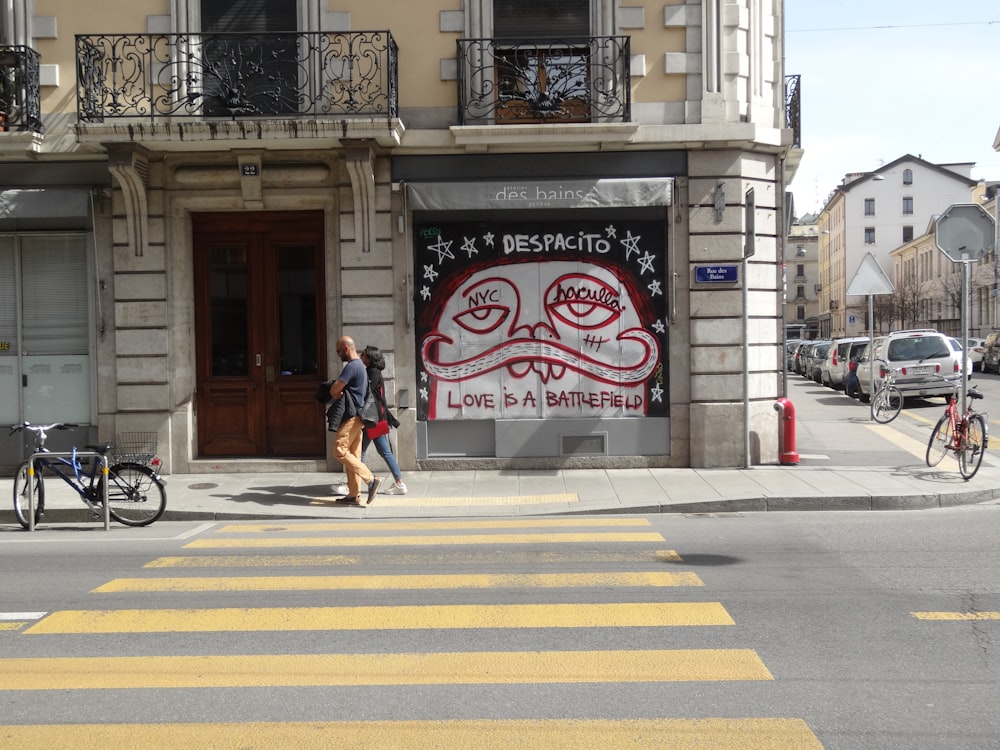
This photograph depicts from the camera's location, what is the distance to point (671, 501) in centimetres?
1033

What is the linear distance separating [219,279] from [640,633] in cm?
949

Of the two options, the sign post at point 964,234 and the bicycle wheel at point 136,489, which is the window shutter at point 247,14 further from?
the sign post at point 964,234

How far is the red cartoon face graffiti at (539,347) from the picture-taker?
12.7 metres

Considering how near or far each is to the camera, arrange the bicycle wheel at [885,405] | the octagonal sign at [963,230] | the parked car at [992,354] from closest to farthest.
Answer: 1. the octagonal sign at [963,230]
2. the bicycle wheel at [885,405]
3. the parked car at [992,354]

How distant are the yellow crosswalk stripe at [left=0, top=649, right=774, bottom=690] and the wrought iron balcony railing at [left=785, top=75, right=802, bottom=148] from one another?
11070 mm

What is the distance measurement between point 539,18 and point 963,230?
20.4ft

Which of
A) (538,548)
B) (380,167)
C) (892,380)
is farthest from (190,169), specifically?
(892,380)

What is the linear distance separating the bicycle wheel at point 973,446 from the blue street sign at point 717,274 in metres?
3.39

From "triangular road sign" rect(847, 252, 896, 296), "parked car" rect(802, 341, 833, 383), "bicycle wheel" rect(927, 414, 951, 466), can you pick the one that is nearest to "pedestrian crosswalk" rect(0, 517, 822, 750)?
"bicycle wheel" rect(927, 414, 951, 466)

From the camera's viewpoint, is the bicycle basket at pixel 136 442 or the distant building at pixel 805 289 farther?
the distant building at pixel 805 289

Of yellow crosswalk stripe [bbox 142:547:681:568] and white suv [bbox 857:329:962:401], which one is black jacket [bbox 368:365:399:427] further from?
white suv [bbox 857:329:962:401]

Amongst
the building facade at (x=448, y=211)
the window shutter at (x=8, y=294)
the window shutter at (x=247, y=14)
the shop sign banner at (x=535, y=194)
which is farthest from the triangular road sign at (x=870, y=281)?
the window shutter at (x=8, y=294)

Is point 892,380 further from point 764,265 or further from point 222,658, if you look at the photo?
point 222,658

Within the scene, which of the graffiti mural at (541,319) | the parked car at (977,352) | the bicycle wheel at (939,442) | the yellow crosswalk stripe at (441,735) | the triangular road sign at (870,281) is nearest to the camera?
the yellow crosswalk stripe at (441,735)
